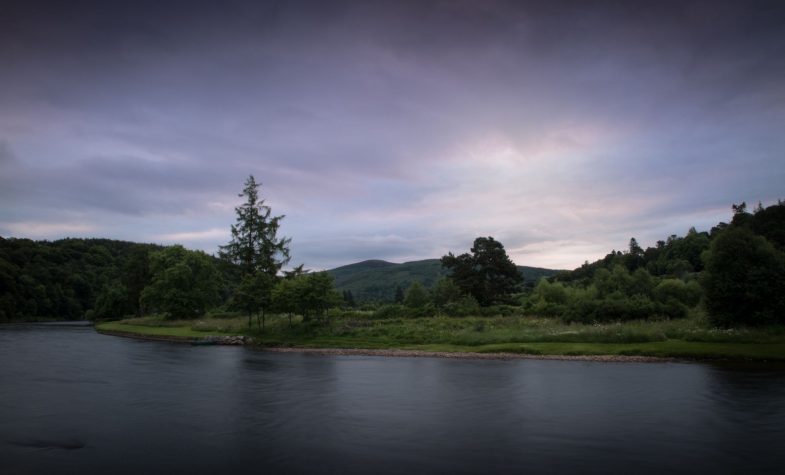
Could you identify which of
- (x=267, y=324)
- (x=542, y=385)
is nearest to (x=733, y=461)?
(x=542, y=385)

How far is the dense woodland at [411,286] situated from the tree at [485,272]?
187mm

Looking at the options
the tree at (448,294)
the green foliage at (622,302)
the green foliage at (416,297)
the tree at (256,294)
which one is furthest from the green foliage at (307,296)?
the green foliage at (416,297)

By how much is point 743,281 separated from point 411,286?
2478 inches

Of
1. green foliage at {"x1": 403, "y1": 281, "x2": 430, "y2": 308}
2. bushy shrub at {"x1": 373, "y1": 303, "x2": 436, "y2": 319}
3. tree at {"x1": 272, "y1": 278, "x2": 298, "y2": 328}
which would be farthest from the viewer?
green foliage at {"x1": 403, "y1": 281, "x2": 430, "y2": 308}

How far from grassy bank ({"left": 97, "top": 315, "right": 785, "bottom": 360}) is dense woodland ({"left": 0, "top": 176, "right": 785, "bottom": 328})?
2679mm

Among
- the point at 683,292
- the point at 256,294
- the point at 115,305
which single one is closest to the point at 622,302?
the point at 683,292

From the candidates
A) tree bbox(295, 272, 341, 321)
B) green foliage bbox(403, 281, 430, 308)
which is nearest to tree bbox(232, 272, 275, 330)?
tree bbox(295, 272, 341, 321)

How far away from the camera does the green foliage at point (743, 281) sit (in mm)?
39344

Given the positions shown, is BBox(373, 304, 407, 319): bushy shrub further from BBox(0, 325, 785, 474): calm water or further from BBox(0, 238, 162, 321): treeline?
BBox(0, 238, 162, 321): treeline

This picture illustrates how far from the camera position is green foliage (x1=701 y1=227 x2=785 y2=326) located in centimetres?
3934

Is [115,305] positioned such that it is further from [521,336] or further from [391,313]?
[521,336]

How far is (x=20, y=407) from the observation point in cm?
2075

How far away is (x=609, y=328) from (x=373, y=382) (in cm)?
2520

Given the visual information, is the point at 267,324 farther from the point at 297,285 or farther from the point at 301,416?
the point at 301,416
